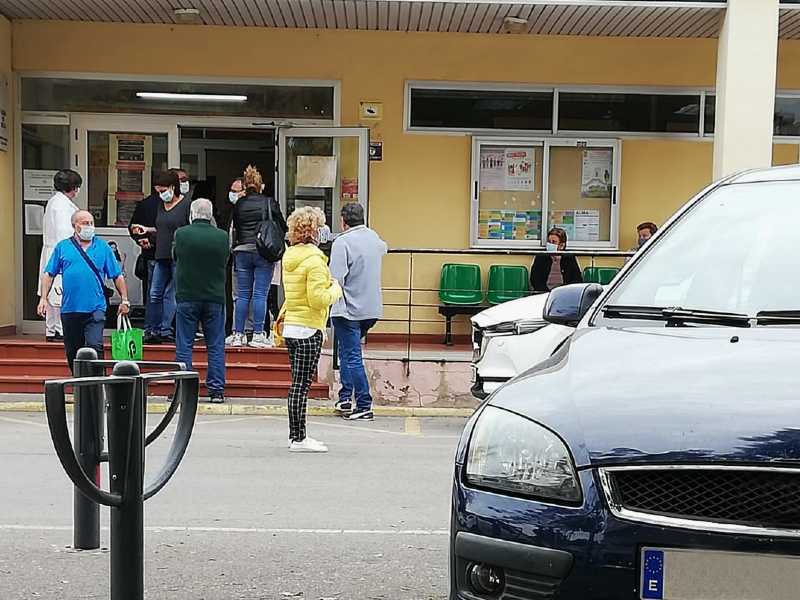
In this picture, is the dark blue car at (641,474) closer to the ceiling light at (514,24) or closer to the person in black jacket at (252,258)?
the person in black jacket at (252,258)

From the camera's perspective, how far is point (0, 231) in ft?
40.5

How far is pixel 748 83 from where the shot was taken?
10.7 meters

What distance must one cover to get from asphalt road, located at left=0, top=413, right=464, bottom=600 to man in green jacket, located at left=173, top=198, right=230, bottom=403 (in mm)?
1289

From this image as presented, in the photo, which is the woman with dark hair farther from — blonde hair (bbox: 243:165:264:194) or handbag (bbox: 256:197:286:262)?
handbag (bbox: 256:197:286:262)

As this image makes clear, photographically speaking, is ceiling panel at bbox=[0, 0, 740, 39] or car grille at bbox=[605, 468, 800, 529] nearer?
car grille at bbox=[605, 468, 800, 529]

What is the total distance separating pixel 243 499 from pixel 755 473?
4.39 metres

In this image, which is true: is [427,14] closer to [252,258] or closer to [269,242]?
[269,242]

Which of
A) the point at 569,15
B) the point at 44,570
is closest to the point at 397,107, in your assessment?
the point at 569,15

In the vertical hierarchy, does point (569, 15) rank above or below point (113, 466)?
above

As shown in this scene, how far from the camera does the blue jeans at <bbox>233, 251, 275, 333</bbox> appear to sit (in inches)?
429

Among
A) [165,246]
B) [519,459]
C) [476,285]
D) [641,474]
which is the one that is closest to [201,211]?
[165,246]

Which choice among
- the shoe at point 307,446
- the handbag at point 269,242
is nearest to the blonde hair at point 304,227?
the shoe at point 307,446

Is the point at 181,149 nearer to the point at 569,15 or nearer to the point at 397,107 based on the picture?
the point at 397,107

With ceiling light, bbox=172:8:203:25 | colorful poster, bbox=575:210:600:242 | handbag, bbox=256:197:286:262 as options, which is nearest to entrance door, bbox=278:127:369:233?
ceiling light, bbox=172:8:203:25
